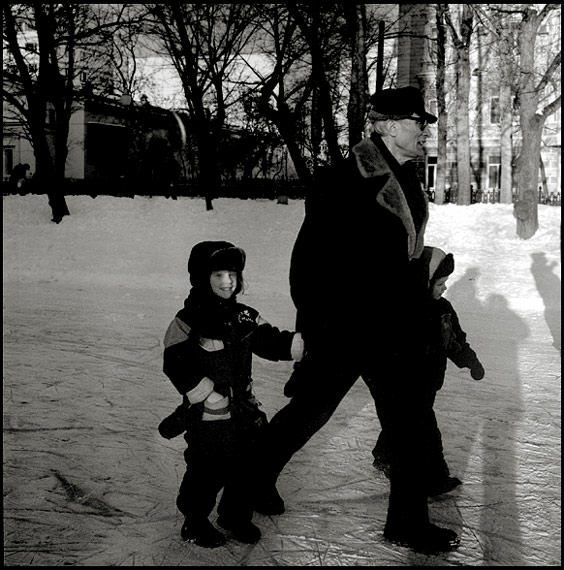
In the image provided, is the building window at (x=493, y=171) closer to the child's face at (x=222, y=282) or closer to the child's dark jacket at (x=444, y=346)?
the child's dark jacket at (x=444, y=346)

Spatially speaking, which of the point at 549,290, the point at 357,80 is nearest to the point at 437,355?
the point at 549,290

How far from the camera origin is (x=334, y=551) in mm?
3119

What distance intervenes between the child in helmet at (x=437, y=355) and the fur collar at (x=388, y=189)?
324 mm

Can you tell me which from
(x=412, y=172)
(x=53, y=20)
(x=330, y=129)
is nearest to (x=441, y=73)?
(x=330, y=129)

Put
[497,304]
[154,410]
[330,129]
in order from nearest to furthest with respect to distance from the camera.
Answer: [154,410]
[497,304]
[330,129]

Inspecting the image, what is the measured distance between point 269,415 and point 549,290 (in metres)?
7.26

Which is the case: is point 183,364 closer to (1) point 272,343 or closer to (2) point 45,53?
(1) point 272,343

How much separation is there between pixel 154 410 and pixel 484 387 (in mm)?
2441

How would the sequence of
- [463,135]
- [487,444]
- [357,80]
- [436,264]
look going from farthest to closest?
[463,135] < [357,80] < [487,444] < [436,264]

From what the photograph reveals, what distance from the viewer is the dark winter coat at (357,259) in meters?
2.97

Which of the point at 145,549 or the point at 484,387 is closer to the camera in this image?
the point at 145,549

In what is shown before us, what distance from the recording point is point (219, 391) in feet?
10.4

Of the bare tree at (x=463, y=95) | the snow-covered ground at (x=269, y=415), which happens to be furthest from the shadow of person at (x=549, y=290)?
the bare tree at (x=463, y=95)

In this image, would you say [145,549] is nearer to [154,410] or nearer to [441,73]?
[154,410]
